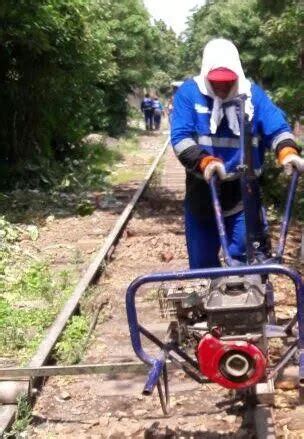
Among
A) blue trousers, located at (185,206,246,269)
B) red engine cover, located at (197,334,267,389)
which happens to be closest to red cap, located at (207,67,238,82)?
blue trousers, located at (185,206,246,269)

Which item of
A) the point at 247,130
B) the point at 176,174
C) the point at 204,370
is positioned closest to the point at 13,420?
the point at 204,370

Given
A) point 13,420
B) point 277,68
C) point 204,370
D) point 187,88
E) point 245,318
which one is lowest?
point 13,420

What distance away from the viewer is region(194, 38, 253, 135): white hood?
4.05m

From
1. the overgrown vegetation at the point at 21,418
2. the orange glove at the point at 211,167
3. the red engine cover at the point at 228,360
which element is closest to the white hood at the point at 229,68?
the orange glove at the point at 211,167

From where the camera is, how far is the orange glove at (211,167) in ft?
12.8

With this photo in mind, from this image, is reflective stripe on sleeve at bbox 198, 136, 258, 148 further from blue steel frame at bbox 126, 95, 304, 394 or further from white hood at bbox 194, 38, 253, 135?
blue steel frame at bbox 126, 95, 304, 394

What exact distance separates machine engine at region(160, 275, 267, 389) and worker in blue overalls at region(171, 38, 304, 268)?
69 cm

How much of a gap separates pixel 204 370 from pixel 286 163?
1191 mm

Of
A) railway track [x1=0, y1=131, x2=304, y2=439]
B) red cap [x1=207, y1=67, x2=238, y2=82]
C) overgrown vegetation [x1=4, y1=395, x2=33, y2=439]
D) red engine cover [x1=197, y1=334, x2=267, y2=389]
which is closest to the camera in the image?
red engine cover [x1=197, y1=334, x2=267, y2=389]

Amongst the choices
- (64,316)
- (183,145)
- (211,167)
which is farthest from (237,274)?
(64,316)

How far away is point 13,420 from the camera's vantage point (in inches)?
175

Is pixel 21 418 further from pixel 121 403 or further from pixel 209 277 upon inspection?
pixel 209 277

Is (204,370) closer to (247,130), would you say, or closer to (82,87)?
(247,130)

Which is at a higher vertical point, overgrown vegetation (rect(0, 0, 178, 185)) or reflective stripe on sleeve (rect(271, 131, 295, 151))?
overgrown vegetation (rect(0, 0, 178, 185))
